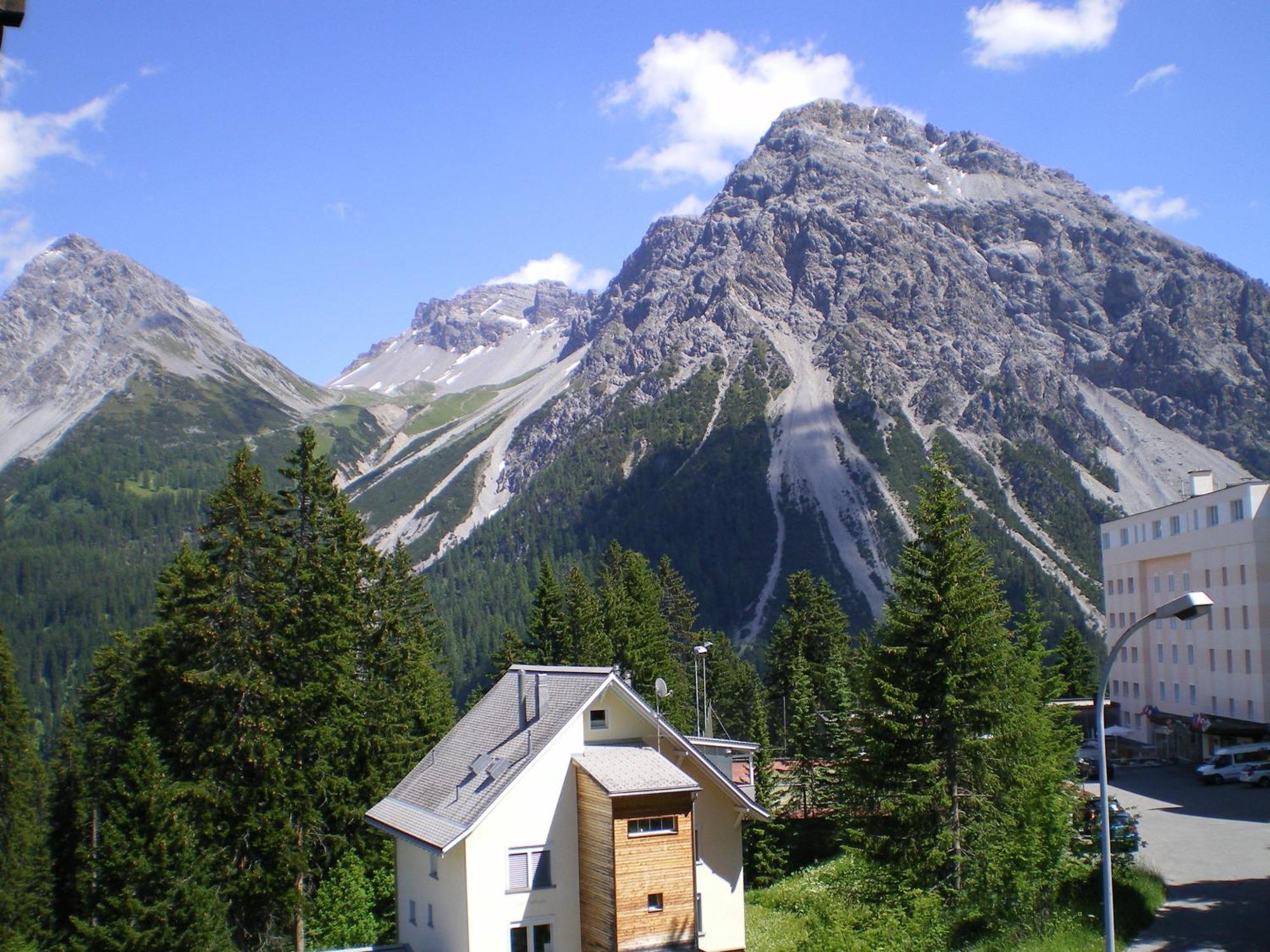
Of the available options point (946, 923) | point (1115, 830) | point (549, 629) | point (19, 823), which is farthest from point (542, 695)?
point (549, 629)

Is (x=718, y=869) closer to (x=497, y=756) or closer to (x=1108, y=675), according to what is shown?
(x=497, y=756)

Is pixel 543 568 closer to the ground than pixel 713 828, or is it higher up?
higher up

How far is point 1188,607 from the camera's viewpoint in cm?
1359

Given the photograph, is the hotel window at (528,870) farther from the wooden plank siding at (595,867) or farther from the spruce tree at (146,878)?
the spruce tree at (146,878)

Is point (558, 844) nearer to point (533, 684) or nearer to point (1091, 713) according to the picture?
point (533, 684)

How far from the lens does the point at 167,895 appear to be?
30.1 metres

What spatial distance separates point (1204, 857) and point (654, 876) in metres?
18.9

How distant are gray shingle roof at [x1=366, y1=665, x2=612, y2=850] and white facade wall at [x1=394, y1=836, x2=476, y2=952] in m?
0.78

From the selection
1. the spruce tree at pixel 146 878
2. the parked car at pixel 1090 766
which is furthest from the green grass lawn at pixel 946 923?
the spruce tree at pixel 146 878

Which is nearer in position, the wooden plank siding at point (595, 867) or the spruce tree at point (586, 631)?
the wooden plank siding at point (595, 867)

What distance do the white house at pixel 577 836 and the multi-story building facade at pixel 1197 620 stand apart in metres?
37.0

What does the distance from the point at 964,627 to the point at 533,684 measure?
13.1m

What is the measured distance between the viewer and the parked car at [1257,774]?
5284cm

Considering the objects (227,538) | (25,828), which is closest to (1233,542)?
(227,538)
